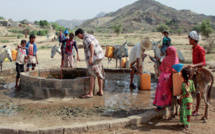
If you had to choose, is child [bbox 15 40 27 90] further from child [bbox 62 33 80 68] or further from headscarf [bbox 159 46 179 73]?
headscarf [bbox 159 46 179 73]

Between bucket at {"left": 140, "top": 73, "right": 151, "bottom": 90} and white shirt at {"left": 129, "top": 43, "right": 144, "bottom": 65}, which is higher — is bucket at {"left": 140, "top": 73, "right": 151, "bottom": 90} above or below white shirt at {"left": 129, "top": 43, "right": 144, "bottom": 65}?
below

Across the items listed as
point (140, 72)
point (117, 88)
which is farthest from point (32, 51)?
point (140, 72)

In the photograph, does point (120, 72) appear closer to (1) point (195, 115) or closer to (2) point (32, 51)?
(2) point (32, 51)

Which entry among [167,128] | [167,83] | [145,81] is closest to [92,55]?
[145,81]

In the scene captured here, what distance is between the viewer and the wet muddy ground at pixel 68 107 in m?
4.75

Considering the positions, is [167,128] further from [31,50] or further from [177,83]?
[31,50]

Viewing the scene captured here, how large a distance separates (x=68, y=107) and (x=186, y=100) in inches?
108

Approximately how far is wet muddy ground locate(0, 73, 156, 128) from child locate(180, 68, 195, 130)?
44.7 inches

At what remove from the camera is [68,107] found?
18.1ft

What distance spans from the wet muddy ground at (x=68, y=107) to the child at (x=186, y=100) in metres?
1.13

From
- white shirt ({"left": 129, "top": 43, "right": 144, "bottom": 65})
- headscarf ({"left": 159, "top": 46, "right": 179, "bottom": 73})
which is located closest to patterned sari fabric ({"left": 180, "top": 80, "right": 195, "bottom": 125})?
headscarf ({"left": 159, "top": 46, "right": 179, "bottom": 73})

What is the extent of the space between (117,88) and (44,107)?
259cm

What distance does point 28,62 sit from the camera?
7.69 metres

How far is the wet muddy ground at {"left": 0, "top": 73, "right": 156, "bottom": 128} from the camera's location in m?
4.75
